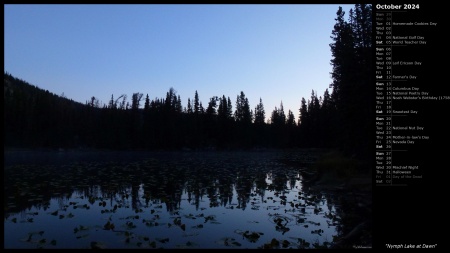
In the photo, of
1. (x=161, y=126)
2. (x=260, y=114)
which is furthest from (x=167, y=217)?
(x=260, y=114)

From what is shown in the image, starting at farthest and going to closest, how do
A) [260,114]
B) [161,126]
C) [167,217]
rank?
[260,114] < [161,126] < [167,217]

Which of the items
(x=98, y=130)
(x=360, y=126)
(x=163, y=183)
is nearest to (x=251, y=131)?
(x=98, y=130)

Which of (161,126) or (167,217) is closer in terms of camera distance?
(167,217)

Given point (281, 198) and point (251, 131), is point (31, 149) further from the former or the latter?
point (281, 198)

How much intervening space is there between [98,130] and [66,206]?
8492 centimetres

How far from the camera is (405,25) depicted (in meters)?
5.03

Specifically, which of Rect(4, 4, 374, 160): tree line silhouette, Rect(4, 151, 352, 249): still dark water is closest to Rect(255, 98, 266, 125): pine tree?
Rect(4, 4, 374, 160): tree line silhouette

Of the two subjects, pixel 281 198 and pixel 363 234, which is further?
pixel 281 198

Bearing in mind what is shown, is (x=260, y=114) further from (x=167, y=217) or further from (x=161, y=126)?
(x=167, y=217)

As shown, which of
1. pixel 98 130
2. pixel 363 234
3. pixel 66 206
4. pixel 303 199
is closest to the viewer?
pixel 363 234

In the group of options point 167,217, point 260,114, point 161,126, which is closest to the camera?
point 167,217

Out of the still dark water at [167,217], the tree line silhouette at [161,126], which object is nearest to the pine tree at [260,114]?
the tree line silhouette at [161,126]

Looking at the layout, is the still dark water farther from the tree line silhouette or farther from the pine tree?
the pine tree

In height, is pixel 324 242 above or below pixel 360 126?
below
